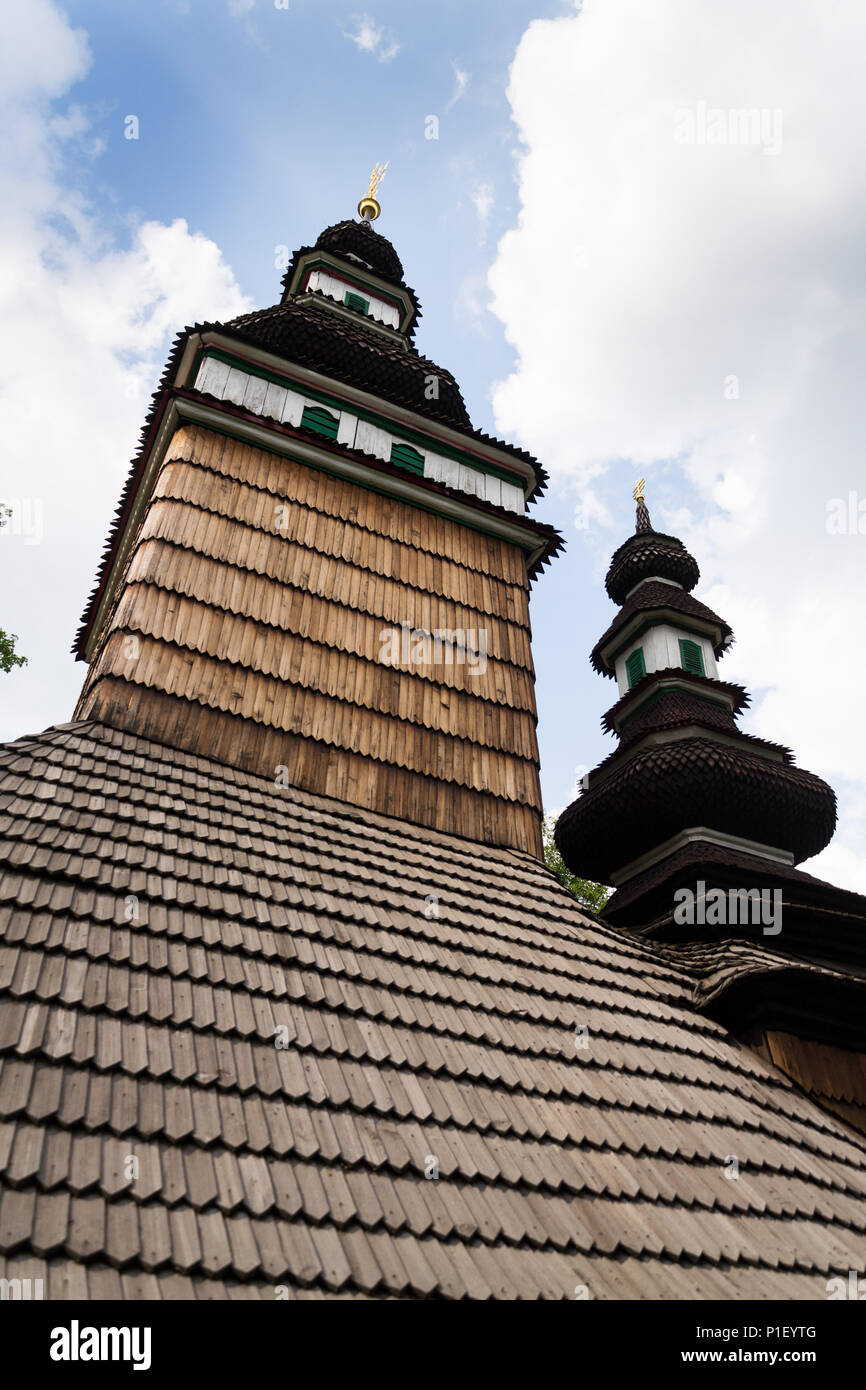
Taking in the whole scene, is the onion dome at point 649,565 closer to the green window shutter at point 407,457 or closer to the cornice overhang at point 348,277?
the cornice overhang at point 348,277

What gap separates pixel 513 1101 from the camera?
3.67 metres

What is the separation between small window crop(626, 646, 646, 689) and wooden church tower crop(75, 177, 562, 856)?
6.52 metres

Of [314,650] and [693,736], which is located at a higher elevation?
[693,736]

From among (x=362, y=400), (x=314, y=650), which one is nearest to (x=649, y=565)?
(x=362, y=400)

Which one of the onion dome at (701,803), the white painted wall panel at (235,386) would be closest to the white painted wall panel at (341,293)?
the white painted wall panel at (235,386)

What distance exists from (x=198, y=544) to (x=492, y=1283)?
5.66 metres

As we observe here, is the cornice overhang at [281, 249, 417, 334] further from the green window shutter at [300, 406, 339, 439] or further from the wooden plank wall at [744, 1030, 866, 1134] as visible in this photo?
the wooden plank wall at [744, 1030, 866, 1134]

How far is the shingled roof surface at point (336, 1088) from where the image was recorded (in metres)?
2.52

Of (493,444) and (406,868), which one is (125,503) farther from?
(406,868)

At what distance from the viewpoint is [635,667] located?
15.8m

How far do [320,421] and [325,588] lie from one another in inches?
92.5

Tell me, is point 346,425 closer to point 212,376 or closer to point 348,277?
point 212,376

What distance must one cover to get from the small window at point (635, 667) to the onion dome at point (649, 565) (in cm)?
190

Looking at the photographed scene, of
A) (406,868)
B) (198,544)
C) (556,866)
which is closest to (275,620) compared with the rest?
(198,544)
